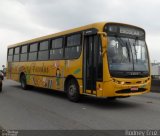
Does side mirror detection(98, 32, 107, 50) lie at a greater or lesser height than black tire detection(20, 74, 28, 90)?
greater

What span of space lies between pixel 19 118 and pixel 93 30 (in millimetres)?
4437

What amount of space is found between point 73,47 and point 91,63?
5.75 ft

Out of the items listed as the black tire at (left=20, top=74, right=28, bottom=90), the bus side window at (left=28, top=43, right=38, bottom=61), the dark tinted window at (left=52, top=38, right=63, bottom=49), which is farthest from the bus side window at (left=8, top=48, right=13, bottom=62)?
the dark tinted window at (left=52, top=38, right=63, bottom=49)

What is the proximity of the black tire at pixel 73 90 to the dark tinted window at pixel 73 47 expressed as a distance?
3.62ft

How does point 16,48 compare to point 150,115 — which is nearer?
point 150,115

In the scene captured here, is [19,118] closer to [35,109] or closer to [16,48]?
[35,109]

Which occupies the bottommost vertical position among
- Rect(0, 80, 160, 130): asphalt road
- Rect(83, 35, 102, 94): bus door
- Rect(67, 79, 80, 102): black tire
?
Rect(0, 80, 160, 130): asphalt road

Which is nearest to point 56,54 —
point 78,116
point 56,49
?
point 56,49

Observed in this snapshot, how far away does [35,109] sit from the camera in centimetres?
1123

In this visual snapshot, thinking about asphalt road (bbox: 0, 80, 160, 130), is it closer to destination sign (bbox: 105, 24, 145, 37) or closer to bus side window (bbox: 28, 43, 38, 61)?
destination sign (bbox: 105, 24, 145, 37)

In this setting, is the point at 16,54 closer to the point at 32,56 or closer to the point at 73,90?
the point at 32,56

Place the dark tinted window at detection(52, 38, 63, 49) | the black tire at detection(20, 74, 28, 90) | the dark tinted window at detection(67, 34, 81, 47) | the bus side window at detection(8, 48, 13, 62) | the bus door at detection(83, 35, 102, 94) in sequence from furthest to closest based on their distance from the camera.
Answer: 1. the bus side window at detection(8, 48, 13, 62)
2. the black tire at detection(20, 74, 28, 90)
3. the dark tinted window at detection(52, 38, 63, 49)
4. the dark tinted window at detection(67, 34, 81, 47)
5. the bus door at detection(83, 35, 102, 94)

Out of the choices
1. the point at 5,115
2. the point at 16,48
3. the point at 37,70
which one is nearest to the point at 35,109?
the point at 5,115

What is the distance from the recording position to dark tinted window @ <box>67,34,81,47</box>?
504 inches
